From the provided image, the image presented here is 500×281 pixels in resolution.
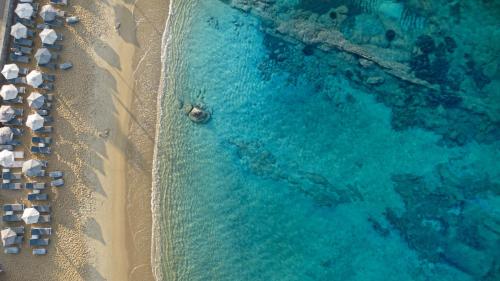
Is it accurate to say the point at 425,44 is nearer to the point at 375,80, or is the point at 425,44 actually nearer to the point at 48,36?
the point at 375,80

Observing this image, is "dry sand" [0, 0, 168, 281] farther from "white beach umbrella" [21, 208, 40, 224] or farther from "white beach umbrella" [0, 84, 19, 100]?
"white beach umbrella" [0, 84, 19, 100]

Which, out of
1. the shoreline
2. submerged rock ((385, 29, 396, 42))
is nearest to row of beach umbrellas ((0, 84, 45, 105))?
the shoreline

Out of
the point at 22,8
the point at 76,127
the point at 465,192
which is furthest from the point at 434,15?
the point at 22,8

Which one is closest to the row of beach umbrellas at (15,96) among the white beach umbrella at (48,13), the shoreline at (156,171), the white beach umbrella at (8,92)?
the white beach umbrella at (8,92)

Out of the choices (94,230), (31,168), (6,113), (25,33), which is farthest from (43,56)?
(94,230)

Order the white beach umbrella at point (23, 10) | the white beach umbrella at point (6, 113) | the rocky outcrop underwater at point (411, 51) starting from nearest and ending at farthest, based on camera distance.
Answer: the rocky outcrop underwater at point (411, 51), the white beach umbrella at point (23, 10), the white beach umbrella at point (6, 113)

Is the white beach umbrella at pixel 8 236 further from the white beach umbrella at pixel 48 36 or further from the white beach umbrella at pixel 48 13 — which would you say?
the white beach umbrella at pixel 48 13
